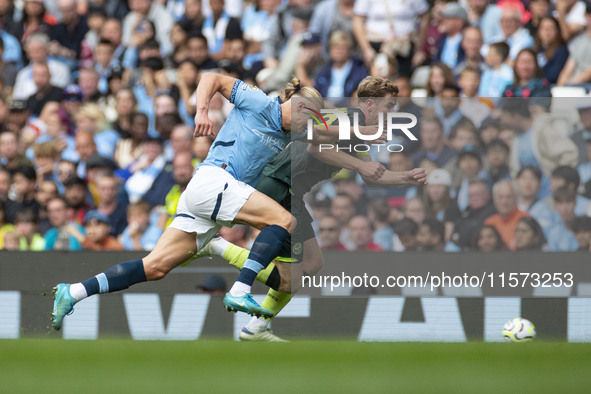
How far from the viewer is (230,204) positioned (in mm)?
7023

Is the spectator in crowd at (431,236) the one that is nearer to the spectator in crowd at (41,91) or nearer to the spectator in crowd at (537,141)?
the spectator in crowd at (537,141)

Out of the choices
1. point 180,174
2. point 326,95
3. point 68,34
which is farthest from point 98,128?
point 326,95

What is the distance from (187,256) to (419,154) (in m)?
1.92

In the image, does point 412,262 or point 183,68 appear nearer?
point 412,262

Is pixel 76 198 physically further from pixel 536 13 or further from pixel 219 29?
pixel 536 13

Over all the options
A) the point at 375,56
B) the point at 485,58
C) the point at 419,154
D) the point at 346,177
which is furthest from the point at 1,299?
the point at 485,58

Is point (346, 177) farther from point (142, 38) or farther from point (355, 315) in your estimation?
point (142, 38)

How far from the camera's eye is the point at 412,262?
790 centimetres

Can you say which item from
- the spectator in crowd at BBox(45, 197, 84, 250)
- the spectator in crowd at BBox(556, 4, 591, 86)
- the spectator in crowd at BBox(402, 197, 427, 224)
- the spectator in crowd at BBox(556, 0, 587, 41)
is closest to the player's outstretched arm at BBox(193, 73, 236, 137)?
the spectator in crowd at BBox(402, 197, 427, 224)

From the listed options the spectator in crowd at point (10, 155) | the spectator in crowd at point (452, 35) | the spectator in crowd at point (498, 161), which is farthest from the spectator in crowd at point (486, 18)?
the spectator in crowd at point (10, 155)

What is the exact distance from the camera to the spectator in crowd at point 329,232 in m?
7.83

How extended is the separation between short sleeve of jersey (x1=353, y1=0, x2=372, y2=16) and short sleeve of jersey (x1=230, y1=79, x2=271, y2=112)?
4.73 m

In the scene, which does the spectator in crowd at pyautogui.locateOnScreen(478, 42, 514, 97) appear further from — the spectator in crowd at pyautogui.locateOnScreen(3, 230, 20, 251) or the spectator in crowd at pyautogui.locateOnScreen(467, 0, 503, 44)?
the spectator in crowd at pyautogui.locateOnScreen(3, 230, 20, 251)

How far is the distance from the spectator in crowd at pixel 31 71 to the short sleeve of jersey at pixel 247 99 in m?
6.16
